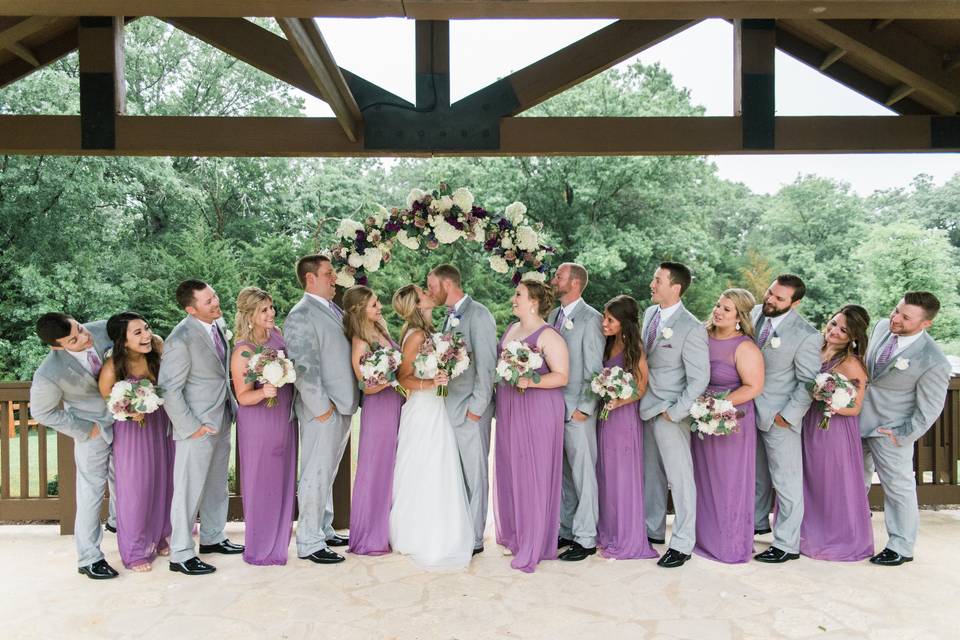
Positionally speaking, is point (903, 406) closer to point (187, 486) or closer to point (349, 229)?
point (349, 229)

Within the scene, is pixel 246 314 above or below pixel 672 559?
above

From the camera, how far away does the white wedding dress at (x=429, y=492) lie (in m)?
5.41

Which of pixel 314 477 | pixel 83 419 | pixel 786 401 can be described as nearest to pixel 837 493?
pixel 786 401

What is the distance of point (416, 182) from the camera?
30141 millimetres

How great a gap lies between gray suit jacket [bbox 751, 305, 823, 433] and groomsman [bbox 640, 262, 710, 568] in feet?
1.78

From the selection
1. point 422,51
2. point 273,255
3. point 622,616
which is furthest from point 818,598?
point 273,255

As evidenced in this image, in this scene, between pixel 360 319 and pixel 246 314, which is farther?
pixel 360 319

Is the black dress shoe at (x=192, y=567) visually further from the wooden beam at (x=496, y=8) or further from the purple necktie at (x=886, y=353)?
the purple necktie at (x=886, y=353)

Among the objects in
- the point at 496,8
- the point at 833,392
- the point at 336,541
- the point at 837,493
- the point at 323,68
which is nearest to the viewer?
the point at 496,8

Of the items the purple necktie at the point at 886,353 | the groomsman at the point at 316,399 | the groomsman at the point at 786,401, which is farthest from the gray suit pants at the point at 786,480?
the groomsman at the point at 316,399

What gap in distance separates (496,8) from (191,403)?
3.50 metres

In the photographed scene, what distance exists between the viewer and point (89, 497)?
5234 millimetres

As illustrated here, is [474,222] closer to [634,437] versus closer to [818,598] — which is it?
[634,437]

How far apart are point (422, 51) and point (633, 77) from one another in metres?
21.8
